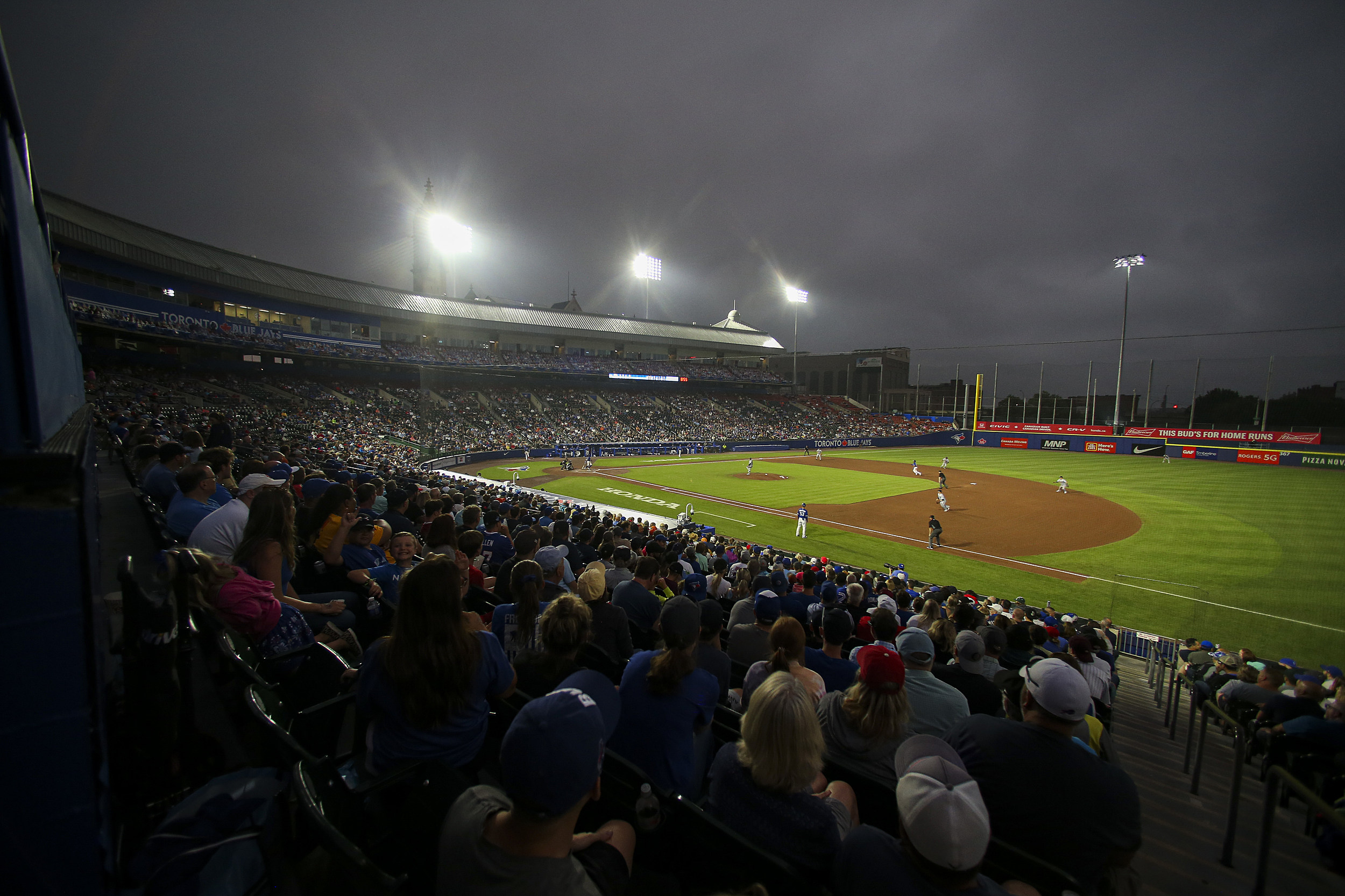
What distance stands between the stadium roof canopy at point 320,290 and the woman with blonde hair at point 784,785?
48299 millimetres

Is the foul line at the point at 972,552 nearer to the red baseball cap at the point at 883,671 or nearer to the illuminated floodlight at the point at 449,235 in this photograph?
the red baseball cap at the point at 883,671

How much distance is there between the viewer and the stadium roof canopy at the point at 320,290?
35344 millimetres

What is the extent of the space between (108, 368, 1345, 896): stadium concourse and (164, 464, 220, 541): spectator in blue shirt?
25 millimetres

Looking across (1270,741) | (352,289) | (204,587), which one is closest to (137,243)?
(352,289)

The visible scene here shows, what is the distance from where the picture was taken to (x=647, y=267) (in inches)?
2960

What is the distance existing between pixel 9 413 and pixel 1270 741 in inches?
387

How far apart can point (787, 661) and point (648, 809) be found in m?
2.02

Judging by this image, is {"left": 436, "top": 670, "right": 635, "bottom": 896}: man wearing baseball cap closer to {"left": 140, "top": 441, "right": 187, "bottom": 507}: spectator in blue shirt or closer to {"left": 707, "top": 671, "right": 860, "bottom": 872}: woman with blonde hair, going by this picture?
{"left": 707, "top": 671, "right": 860, "bottom": 872}: woman with blonde hair

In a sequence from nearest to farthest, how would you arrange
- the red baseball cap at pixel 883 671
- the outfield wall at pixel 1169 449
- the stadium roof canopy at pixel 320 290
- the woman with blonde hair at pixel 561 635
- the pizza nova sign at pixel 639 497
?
the red baseball cap at pixel 883 671 → the woman with blonde hair at pixel 561 635 → the pizza nova sign at pixel 639 497 → the stadium roof canopy at pixel 320 290 → the outfield wall at pixel 1169 449

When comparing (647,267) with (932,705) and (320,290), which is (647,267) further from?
(932,705)

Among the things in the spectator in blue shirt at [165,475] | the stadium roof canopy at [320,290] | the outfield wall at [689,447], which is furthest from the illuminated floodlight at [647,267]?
the spectator in blue shirt at [165,475]

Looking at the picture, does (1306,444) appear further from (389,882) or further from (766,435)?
(389,882)

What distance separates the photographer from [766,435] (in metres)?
69.7

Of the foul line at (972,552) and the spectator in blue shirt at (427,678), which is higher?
the spectator in blue shirt at (427,678)
